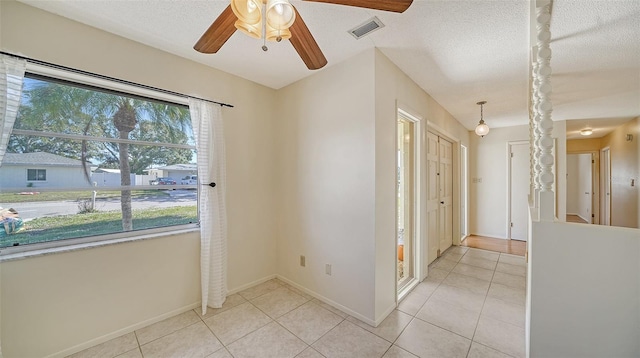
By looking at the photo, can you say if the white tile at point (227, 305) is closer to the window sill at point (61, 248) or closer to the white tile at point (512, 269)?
the window sill at point (61, 248)

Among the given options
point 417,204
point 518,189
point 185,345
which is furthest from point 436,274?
point 518,189

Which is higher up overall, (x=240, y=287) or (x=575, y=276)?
(x=575, y=276)

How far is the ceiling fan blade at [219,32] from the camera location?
1.12m

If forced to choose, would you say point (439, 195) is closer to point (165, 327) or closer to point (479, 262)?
point (479, 262)

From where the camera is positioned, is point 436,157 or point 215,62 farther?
point 436,157

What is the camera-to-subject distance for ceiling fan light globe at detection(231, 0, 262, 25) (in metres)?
1.02

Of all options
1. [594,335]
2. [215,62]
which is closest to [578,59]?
[594,335]

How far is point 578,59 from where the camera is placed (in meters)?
2.20

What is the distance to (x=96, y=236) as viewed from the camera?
190 centimetres

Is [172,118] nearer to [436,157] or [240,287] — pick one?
[240,287]

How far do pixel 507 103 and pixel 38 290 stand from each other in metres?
5.63

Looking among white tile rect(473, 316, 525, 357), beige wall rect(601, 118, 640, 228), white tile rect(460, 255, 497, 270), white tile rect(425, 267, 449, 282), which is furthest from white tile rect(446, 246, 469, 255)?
beige wall rect(601, 118, 640, 228)

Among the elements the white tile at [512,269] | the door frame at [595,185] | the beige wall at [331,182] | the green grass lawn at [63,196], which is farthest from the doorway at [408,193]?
the door frame at [595,185]

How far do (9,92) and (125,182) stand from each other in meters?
0.88
